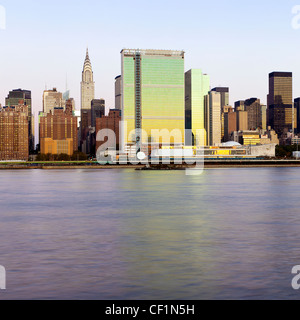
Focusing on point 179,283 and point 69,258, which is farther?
point 69,258

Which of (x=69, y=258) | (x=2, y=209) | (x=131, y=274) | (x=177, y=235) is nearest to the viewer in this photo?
(x=131, y=274)

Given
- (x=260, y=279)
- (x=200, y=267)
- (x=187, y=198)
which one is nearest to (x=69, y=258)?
(x=200, y=267)

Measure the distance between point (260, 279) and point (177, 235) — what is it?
45.6 feet

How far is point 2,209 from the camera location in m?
55.7

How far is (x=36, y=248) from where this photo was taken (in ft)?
98.6
